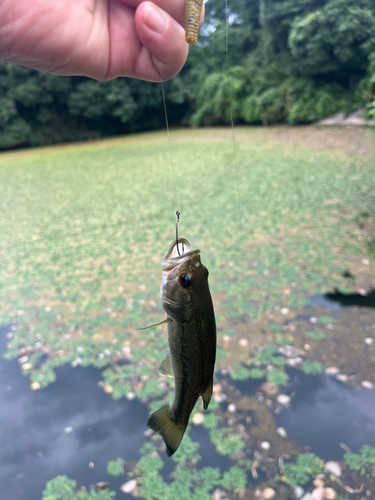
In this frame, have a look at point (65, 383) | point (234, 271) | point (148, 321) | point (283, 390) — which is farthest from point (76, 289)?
point (283, 390)

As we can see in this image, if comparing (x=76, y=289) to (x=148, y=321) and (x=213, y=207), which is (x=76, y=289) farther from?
(x=213, y=207)

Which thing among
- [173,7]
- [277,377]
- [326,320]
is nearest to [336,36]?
[326,320]

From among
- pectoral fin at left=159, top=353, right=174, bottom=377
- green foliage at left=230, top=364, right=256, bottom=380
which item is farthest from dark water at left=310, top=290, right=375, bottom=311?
pectoral fin at left=159, top=353, right=174, bottom=377

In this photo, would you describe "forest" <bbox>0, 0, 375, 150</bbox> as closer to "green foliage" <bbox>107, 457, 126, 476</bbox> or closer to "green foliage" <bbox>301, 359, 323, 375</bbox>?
"green foliage" <bbox>301, 359, 323, 375</bbox>

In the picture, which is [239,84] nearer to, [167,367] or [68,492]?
[68,492]

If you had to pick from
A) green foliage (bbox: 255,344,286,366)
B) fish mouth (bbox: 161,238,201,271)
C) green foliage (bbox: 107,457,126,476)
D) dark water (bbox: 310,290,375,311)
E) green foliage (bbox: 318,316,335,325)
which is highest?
fish mouth (bbox: 161,238,201,271)
